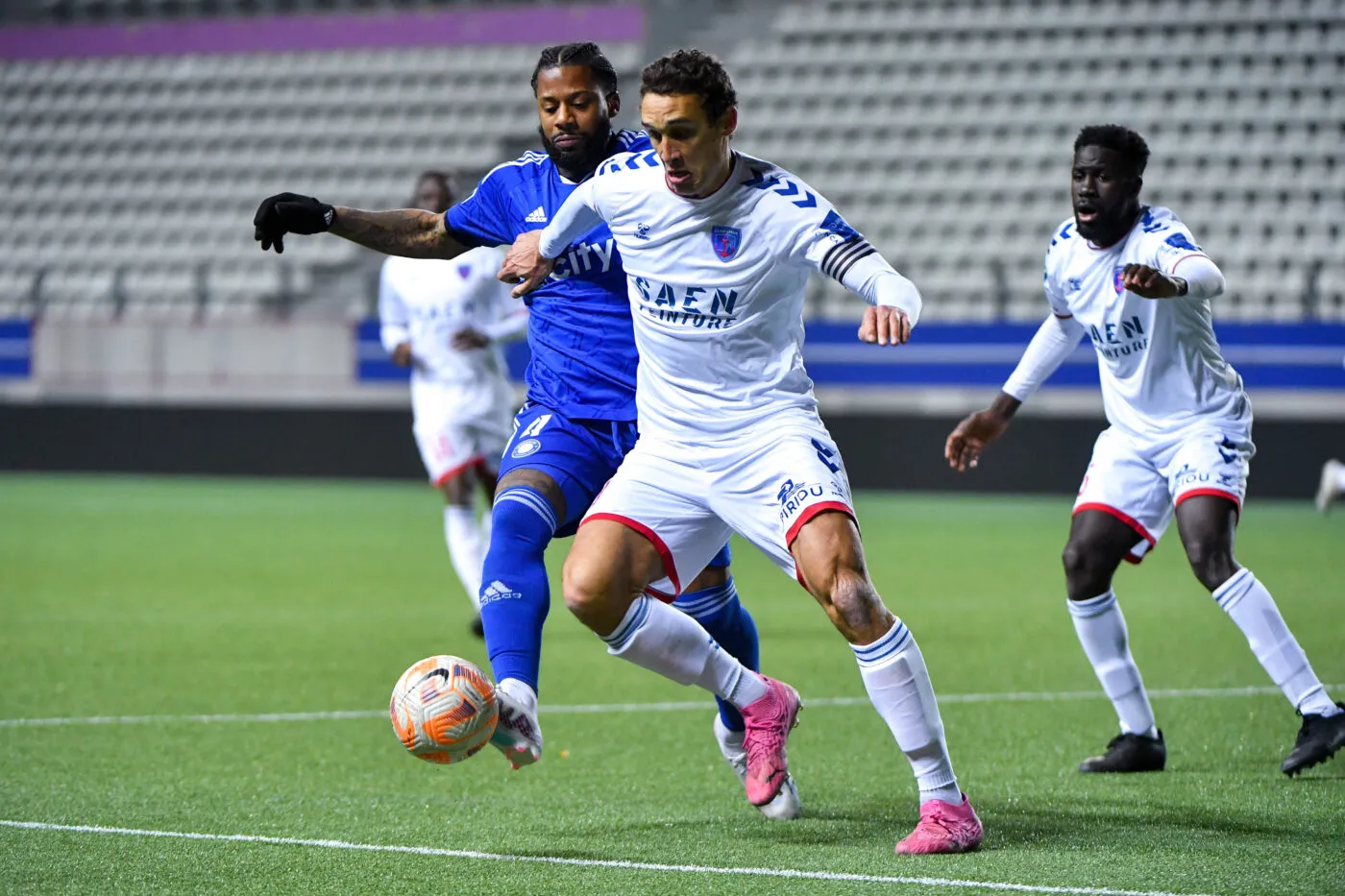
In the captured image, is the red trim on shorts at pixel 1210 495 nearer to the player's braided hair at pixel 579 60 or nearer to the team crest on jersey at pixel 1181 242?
the team crest on jersey at pixel 1181 242

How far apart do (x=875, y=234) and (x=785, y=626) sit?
37.6ft

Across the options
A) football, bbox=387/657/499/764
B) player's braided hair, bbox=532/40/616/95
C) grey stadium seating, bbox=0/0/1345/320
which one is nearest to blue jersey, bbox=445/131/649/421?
player's braided hair, bbox=532/40/616/95

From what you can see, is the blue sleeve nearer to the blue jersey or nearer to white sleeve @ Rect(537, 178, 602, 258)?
the blue jersey

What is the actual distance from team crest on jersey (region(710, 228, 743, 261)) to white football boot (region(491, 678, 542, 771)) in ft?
4.19

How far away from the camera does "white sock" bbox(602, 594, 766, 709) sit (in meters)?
4.84

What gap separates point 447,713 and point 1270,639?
2.71 metres

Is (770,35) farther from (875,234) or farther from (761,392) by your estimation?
(761,392)

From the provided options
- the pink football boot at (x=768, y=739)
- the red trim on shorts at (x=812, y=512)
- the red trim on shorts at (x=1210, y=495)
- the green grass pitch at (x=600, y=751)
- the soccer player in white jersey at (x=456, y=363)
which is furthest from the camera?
the soccer player in white jersey at (x=456, y=363)

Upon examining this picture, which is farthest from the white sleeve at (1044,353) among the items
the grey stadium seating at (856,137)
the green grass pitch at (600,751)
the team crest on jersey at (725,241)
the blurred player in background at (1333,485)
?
the grey stadium seating at (856,137)

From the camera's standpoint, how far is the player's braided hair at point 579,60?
17.3 feet

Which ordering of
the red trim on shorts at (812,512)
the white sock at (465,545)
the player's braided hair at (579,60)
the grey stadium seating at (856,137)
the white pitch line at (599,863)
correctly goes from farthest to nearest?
the grey stadium seating at (856,137), the white sock at (465,545), the player's braided hair at (579,60), the red trim on shorts at (812,512), the white pitch line at (599,863)

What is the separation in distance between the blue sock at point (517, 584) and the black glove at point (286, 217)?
95 cm

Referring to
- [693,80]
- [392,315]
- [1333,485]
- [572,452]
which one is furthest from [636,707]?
[1333,485]

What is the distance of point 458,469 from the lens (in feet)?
30.2
